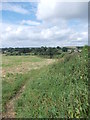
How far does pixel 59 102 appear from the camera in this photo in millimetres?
6992

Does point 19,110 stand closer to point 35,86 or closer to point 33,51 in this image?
point 35,86

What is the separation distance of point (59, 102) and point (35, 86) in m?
4.24

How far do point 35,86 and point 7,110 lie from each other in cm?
221

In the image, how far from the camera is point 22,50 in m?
37.8

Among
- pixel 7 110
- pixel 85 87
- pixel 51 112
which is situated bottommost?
pixel 7 110

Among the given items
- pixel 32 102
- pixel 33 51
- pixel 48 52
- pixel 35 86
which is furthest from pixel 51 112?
pixel 33 51

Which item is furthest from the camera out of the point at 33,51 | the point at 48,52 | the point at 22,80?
the point at 33,51

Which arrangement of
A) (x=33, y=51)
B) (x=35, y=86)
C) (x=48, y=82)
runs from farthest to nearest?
(x=33, y=51) → (x=35, y=86) → (x=48, y=82)

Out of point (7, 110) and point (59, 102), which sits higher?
point (59, 102)

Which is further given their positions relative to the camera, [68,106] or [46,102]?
[46,102]

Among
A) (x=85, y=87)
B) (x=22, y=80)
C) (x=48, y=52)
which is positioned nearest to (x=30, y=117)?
(x=85, y=87)

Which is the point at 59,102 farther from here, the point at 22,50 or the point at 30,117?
the point at 22,50

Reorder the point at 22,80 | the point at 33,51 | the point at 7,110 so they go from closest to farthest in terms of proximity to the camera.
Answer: the point at 7,110
the point at 22,80
the point at 33,51

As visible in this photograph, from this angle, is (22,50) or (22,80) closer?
(22,80)
